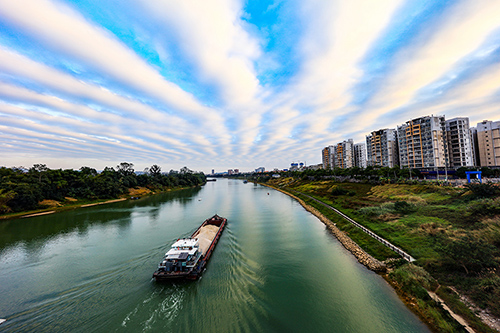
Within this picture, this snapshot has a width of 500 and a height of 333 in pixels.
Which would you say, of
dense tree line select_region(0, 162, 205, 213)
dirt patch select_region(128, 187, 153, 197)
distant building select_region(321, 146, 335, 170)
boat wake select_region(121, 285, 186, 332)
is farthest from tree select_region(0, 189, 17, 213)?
distant building select_region(321, 146, 335, 170)

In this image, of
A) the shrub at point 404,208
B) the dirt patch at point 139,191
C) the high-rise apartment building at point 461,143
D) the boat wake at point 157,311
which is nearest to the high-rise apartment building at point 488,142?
the high-rise apartment building at point 461,143

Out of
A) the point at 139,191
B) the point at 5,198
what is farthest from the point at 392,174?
the point at 5,198

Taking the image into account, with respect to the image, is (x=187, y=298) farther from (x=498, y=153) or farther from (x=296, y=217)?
(x=498, y=153)

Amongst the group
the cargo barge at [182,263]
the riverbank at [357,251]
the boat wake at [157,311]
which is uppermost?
the cargo barge at [182,263]

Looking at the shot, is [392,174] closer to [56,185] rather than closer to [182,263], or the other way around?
[182,263]

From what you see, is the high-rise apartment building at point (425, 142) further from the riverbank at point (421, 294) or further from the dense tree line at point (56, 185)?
the dense tree line at point (56, 185)

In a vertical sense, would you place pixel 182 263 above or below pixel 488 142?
below

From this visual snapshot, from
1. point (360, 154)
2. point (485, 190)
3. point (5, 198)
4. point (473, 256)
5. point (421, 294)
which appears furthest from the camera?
point (360, 154)
